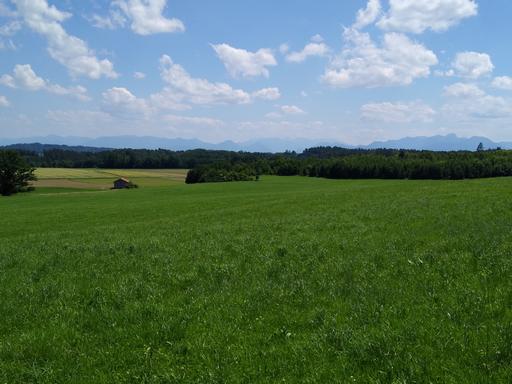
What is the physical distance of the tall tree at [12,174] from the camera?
9225 centimetres

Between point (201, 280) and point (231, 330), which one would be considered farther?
point (201, 280)

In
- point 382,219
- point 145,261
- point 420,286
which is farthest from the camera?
point 382,219

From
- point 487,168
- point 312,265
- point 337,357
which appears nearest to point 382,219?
point 312,265

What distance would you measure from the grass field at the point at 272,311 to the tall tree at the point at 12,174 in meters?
88.6

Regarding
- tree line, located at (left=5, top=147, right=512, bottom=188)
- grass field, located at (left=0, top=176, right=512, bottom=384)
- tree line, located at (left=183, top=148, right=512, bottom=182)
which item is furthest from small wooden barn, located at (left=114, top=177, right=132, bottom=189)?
grass field, located at (left=0, top=176, right=512, bottom=384)

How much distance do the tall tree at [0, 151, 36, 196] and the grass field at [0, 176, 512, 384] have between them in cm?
8865

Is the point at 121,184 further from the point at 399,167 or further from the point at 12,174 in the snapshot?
the point at 399,167

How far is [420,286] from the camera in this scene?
875 centimetres

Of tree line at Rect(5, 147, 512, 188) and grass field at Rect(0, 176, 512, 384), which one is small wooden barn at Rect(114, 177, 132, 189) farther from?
grass field at Rect(0, 176, 512, 384)

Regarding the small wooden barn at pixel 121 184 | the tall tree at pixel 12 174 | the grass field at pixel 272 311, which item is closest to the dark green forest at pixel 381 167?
the small wooden barn at pixel 121 184

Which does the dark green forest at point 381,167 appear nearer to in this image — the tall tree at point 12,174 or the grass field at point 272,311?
the tall tree at point 12,174

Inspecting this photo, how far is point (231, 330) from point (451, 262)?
5429 mm

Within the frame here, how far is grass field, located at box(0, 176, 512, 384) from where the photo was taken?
6.28 m

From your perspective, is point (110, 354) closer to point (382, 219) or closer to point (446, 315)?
point (446, 315)
